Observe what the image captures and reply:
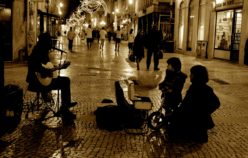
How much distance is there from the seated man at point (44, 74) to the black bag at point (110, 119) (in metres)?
0.71

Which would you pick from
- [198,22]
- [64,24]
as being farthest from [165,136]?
[64,24]

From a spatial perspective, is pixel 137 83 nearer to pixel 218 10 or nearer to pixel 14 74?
pixel 14 74

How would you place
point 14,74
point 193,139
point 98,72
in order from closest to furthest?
point 193,139, point 14,74, point 98,72

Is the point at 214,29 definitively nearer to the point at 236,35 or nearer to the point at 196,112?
the point at 236,35

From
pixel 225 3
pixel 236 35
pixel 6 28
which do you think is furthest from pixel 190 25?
pixel 6 28

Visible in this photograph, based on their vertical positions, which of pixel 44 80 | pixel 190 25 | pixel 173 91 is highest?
pixel 190 25

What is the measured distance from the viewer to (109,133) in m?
7.05

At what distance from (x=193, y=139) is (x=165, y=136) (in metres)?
0.50

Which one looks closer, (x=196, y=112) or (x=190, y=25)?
(x=196, y=112)

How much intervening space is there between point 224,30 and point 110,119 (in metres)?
19.2

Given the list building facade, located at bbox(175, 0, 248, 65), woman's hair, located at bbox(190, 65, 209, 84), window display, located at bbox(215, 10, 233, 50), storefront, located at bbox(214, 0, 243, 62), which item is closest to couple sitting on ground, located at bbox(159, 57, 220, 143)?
woman's hair, located at bbox(190, 65, 209, 84)

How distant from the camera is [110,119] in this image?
24.0ft

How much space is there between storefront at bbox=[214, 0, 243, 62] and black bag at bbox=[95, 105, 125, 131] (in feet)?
56.6

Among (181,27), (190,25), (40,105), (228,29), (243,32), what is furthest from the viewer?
(181,27)
